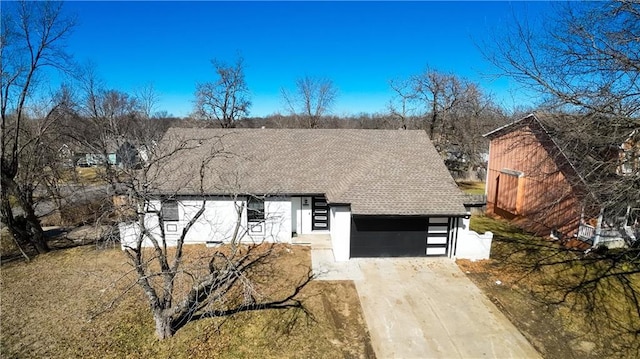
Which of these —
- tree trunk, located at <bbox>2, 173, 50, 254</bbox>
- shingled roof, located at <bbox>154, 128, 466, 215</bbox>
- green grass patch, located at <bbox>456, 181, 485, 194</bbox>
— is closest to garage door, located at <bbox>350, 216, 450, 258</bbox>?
shingled roof, located at <bbox>154, 128, 466, 215</bbox>

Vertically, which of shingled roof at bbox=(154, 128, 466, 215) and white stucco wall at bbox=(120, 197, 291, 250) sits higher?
shingled roof at bbox=(154, 128, 466, 215)

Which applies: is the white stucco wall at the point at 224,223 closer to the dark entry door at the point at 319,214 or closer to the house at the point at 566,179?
the dark entry door at the point at 319,214

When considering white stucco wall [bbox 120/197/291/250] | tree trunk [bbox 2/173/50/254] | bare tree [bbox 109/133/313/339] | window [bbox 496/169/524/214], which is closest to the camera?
bare tree [bbox 109/133/313/339]

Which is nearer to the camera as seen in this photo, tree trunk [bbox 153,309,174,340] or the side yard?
tree trunk [bbox 153,309,174,340]

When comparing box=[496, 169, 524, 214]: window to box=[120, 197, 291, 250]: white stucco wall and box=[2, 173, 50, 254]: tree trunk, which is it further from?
box=[2, 173, 50, 254]: tree trunk

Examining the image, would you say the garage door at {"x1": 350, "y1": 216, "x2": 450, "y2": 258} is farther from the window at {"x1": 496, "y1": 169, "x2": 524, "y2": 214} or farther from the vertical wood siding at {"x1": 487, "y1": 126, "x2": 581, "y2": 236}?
the window at {"x1": 496, "y1": 169, "x2": 524, "y2": 214}

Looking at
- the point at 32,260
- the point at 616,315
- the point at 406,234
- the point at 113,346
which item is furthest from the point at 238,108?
the point at 616,315

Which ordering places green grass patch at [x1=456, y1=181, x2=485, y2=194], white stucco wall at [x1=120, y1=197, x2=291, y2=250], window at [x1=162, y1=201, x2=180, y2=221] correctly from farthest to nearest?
green grass patch at [x1=456, y1=181, x2=485, y2=194], window at [x1=162, y1=201, x2=180, y2=221], white stucco wall at [x1=120, y1=197, x2=291, y2=250]

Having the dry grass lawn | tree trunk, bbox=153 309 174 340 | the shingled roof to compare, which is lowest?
the dry grass lawn
